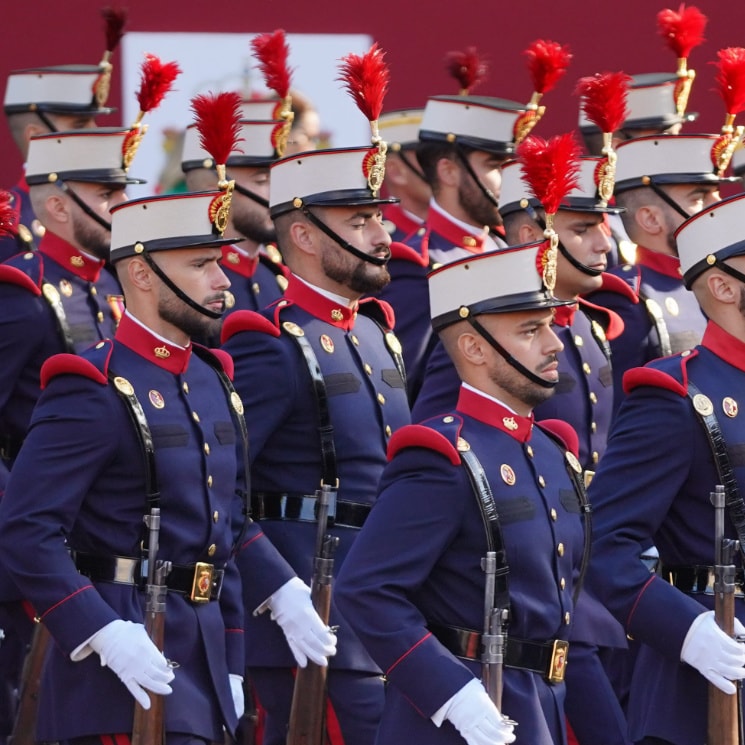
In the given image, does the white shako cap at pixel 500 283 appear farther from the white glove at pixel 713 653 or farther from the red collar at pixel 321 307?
the red collar at pixel 321 307

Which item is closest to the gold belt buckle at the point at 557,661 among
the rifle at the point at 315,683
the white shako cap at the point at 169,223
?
the rifle at the point at 315,683

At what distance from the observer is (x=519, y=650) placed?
18.6 feet

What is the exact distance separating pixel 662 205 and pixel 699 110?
3.47 meters

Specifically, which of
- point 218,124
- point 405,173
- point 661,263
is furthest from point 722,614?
point 405,173

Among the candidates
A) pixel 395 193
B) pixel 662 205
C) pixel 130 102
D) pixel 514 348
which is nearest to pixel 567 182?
pixel 514 348

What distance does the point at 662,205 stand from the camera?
858 centimetres

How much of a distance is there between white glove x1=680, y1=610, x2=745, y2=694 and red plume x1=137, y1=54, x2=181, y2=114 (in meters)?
2.70

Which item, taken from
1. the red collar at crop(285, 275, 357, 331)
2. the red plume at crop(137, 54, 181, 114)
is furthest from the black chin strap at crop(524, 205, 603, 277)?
the red plume at crop(137, 54, 181, 114)

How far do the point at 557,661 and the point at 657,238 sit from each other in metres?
3.17

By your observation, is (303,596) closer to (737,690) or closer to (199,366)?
(199,366)

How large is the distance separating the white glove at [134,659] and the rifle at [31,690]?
1.07 metres

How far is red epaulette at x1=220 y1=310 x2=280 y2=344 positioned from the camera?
23.7ft

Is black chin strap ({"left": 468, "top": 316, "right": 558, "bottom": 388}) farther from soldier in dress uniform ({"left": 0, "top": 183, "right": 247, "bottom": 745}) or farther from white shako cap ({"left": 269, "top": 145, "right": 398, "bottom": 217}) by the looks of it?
white shako cap ({"left": 269, "top": 145, "right": 398, "bottom": 217})

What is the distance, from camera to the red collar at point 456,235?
29.1ft
